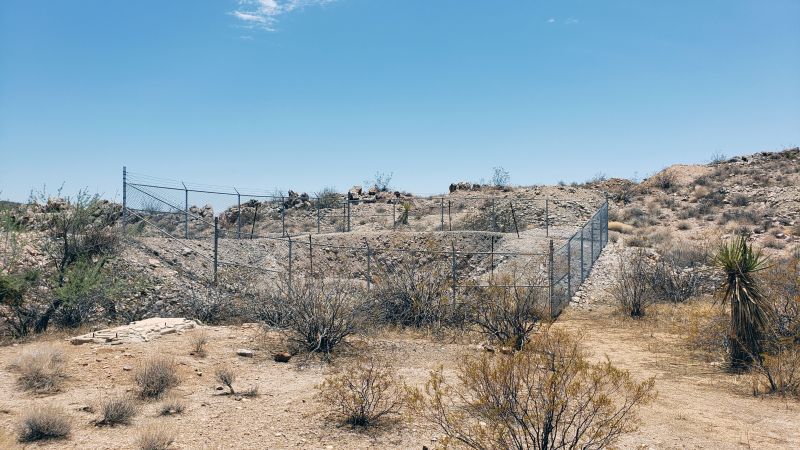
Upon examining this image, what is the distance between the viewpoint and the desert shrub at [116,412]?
8758 mm

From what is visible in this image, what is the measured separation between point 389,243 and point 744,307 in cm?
2314

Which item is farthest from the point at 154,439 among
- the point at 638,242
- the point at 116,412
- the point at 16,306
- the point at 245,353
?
the point at 638,242

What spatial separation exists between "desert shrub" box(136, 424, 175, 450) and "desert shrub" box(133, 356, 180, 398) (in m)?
2.15

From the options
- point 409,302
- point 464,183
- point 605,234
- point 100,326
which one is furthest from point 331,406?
point 464,183

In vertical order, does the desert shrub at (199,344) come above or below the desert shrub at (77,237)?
below

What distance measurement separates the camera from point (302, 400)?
33.1 ft

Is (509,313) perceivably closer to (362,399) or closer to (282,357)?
(282,357)

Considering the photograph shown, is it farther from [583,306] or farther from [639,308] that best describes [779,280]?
[583,306]

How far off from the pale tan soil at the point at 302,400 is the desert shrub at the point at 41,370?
0.20 meters

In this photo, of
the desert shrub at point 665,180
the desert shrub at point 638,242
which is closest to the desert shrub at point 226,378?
the desert shrub at point 638,242

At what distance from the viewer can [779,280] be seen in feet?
46.2

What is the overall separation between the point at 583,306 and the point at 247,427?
16.2 metres

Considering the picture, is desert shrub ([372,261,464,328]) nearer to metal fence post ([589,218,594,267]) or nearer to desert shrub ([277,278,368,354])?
desert shrub ([277,278,368,354])

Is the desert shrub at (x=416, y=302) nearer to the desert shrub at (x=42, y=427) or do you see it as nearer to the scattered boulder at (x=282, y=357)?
the scattered boulder at (x=282, y=357)
